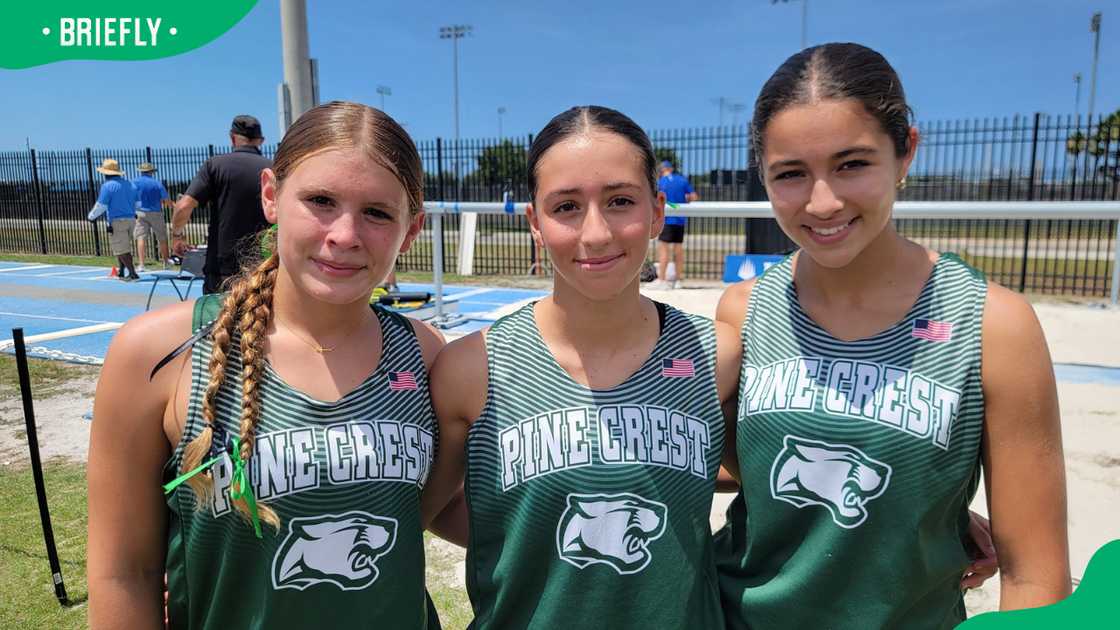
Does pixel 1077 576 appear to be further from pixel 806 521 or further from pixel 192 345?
pixel 192 345

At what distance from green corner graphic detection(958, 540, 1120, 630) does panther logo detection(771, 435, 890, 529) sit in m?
0.65

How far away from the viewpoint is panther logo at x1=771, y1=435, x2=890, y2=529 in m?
1.45

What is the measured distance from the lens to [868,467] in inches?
57.2

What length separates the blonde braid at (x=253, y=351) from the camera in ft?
4.77

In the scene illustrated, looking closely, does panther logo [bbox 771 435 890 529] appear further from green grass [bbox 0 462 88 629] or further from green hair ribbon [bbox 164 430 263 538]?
green grass [bbox 0 462 88 629]

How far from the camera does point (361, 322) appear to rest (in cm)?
168

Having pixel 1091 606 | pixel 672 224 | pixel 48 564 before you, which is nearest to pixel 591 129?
pixel 1091 606

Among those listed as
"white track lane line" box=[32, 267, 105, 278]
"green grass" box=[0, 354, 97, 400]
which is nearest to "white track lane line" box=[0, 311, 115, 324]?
"green grass" box=[0, 354, 97, 400]

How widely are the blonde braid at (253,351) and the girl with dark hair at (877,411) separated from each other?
1009mm

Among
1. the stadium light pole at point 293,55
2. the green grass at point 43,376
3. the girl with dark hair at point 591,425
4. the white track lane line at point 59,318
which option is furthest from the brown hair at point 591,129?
the white track lane line at point 59,318

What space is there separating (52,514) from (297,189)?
3244mm

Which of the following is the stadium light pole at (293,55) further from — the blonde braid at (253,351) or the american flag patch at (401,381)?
the american flag patch at (401,381)

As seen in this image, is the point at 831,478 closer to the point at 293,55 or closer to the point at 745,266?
the point at 293,55

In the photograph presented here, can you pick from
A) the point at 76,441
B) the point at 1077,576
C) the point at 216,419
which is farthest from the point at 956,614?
the point at 76,441
